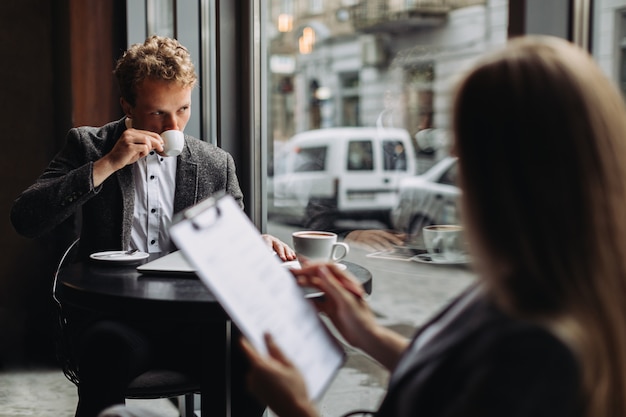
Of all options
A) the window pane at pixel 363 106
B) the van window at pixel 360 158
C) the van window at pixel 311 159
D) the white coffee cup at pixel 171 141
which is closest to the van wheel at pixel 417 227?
the window pane at pixel 363 106

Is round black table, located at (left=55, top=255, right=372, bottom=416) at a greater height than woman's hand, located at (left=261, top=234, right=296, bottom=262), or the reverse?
woman's hand, located at (left=261, top=234, right=296, bottom=262)

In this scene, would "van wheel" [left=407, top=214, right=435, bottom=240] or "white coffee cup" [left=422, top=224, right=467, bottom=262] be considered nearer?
"white coffee cup" [left=422, top=224, right=467, bottom=262]

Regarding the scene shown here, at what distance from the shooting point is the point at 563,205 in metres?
0.67

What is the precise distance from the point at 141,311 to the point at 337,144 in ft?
19.1

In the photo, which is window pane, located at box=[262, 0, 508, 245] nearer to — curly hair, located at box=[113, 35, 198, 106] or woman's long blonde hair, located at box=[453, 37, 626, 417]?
woman's long blonde hair, located at box=[453, 37, 626, 417]

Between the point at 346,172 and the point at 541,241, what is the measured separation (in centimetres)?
619

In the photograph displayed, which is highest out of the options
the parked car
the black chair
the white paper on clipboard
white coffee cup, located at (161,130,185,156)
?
white coffee cup, located at (161,130,185,156)

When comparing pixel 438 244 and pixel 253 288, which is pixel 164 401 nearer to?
pixel 438 244

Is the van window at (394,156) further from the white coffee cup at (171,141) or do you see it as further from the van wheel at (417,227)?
the white coffee cup at (171,141)

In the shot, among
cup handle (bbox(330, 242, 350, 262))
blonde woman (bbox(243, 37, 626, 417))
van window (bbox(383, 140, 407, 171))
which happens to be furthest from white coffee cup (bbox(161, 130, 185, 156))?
van window (bbox(383, 140, 407, 171))

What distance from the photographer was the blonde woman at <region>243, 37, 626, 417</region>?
650 mm

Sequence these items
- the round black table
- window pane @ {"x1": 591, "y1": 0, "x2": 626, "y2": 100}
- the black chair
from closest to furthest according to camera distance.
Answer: window pane @ {"x1": 591, "y1": 0, "x2": 626, "y2": 100}, the round black table, the black chair

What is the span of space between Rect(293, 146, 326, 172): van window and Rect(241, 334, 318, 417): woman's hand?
6110 mm

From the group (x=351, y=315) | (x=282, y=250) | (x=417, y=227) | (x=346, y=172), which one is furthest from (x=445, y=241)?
(x=346, y=172)
